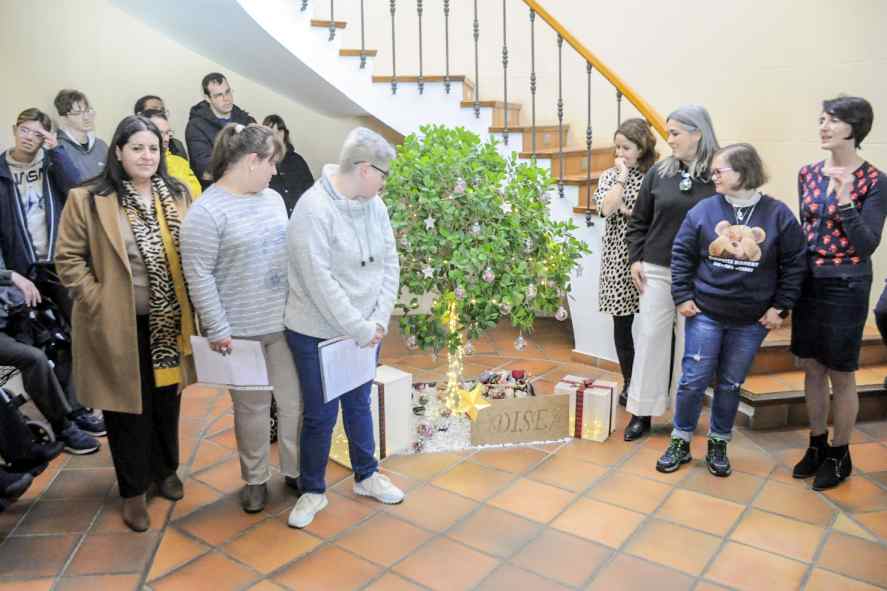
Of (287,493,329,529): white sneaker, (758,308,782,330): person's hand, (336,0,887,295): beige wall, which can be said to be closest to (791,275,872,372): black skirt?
(758,308,782,330): person's hand

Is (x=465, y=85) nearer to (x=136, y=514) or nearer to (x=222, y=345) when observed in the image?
(x=222, y=345)

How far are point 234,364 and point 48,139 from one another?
59.3 inches

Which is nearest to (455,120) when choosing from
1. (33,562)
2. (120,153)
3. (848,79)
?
(848,79)

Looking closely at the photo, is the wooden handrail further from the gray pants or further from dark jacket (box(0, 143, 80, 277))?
dark jacket (box(0, 143, 80, 277))

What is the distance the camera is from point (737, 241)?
2.68m

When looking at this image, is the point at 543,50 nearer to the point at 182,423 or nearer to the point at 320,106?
the point at 320,106

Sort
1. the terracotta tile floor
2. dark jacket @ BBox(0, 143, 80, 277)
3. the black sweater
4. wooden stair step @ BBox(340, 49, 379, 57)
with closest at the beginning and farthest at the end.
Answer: the terracotta tile floor < the black sweater < dark jacket @ BBox(0, 143, 80, 277) < wooden stair step @ BBox(340, 49, 379, 57)

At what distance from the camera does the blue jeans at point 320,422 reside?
7.86 feet

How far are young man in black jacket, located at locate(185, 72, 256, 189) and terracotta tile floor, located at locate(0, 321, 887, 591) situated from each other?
1619 millimetres

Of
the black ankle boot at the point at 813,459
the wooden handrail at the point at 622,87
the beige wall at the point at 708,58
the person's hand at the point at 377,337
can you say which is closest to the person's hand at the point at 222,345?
the person's hand at the point at 377,337

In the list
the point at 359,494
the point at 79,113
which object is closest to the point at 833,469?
the point at 359,494

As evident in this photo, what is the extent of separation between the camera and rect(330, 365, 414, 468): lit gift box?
2.99m

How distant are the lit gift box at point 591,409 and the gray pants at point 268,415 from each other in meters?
1.24

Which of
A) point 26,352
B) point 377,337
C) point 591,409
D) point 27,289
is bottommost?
point 591,409
